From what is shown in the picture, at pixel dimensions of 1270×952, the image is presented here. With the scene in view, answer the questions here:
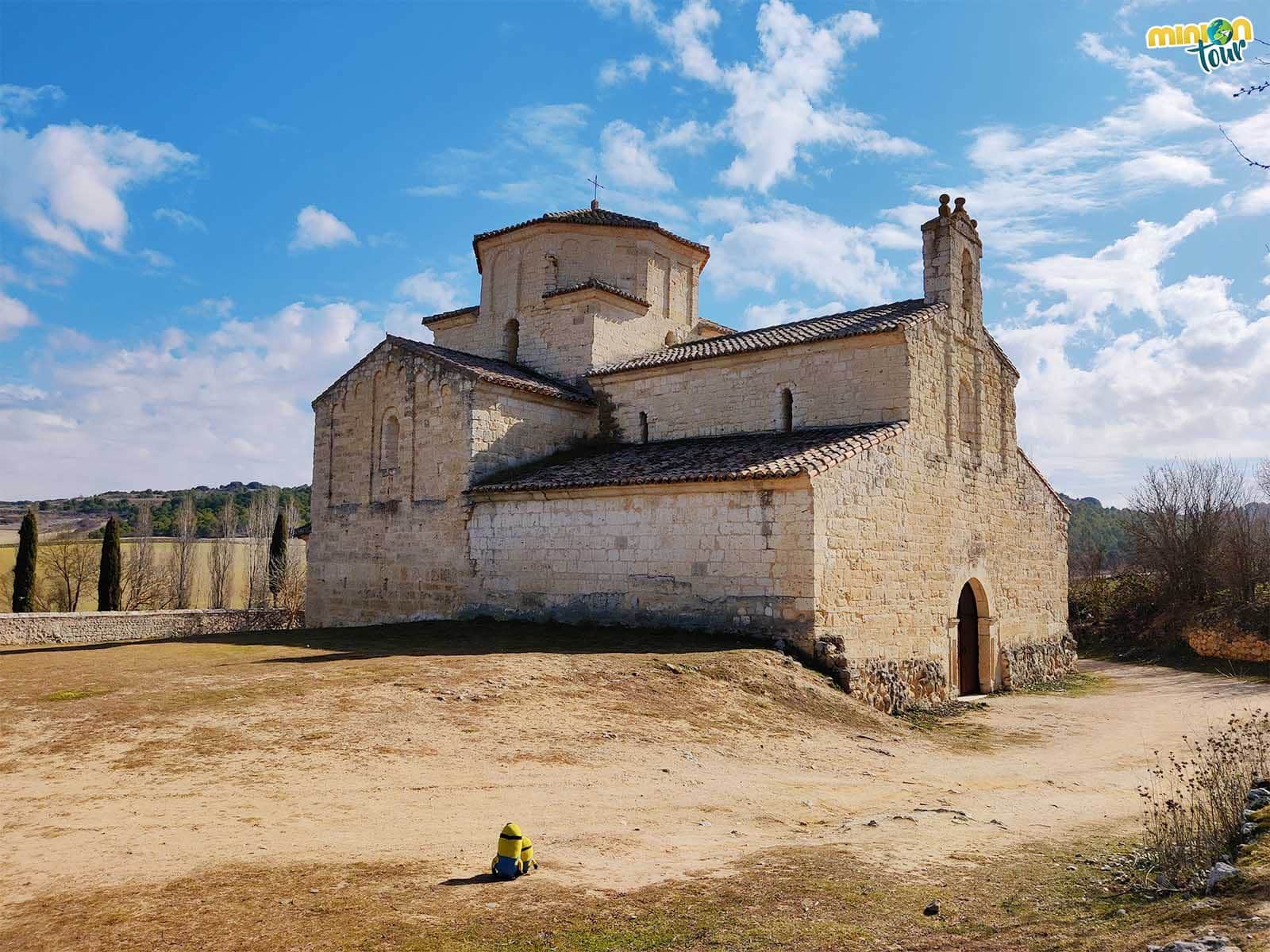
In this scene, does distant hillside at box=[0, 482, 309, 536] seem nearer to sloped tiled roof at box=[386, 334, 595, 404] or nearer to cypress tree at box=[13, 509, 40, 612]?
cypress tree at box=[13, 509, 40, 612]

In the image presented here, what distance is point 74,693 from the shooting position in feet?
34.0

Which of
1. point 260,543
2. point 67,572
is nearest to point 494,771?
point 67,572

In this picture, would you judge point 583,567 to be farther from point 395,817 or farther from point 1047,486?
point 1047,486

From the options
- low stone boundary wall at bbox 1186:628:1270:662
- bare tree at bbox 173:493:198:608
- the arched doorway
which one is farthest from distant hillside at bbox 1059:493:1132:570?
bare tree at bbox 173:493:198:608

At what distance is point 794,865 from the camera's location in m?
5.86

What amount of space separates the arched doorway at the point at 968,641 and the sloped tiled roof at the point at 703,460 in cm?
499

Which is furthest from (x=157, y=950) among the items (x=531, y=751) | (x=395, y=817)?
(x=531, y=751)

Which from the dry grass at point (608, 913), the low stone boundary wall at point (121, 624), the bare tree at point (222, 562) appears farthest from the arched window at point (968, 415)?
the bare tree at point (222, 562)

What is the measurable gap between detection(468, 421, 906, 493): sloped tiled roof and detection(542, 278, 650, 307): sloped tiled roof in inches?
166

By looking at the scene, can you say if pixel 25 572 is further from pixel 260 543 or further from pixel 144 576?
pixel 260 543

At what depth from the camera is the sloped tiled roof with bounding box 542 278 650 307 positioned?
21.3 metres

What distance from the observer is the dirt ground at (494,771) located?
5.75 meters

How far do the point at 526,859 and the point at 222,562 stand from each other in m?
37.3

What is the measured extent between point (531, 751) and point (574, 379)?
13821 millimetres
